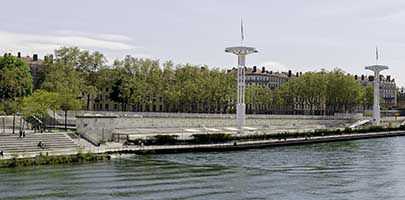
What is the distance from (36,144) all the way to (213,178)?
2142cm

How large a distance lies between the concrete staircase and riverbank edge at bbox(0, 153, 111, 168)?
2.80m

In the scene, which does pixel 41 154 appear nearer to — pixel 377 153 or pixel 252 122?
pixel 377 153

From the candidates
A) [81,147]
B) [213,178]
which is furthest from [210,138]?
[213,178]

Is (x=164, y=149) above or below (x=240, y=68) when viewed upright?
below

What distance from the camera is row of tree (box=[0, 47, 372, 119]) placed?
4242 inches

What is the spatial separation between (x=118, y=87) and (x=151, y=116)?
31.0 meters

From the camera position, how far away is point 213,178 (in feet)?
153

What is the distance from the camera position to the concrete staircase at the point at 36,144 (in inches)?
2217

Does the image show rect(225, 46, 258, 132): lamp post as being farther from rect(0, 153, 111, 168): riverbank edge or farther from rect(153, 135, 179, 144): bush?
rect(0, 153, 111, 168): riverbank edge

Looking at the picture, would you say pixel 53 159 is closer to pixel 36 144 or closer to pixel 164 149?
pixel 36 144

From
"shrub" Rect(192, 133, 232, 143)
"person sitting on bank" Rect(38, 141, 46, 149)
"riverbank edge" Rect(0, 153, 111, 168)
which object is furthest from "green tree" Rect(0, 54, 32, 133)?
"riverbank edge" Rect(0, 153, 111, 168)

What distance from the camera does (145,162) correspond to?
184 ft

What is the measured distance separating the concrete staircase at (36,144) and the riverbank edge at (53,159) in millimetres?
2804

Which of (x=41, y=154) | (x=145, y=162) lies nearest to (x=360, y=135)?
(x=145, y=162)
